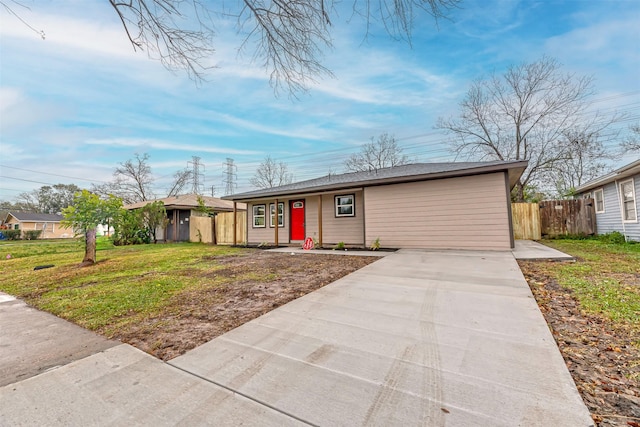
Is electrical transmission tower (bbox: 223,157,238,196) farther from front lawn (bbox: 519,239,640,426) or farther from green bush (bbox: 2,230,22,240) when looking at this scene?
front lawn (bbox: 519,239,640,426)

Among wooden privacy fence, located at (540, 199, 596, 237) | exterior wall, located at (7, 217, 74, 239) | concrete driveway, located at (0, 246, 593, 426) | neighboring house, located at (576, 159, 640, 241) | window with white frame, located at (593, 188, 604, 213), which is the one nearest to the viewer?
concrete driveway, located at (0, 246, 593, 426)

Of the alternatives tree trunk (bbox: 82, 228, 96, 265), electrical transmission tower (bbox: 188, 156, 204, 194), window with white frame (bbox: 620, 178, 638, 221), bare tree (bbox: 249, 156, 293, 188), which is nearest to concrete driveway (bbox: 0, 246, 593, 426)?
tree trunk (bbox: 82, 228, 96, 265)

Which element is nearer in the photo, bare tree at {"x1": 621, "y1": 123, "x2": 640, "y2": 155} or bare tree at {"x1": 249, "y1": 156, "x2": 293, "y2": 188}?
bare tree at {"x1": 621, "y1": 123, "x2": 640, "y2": 155}

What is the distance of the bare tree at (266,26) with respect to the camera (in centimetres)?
255

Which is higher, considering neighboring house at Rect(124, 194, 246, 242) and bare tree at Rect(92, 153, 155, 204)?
bare tree at Rect(92, 153, 155, 204)

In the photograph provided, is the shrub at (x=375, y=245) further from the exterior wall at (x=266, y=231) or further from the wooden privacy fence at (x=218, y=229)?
the wooden privacy fence at (x=218, y=229)

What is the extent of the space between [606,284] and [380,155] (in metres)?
21.8

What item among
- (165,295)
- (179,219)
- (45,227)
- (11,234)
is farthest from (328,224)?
(45,227)

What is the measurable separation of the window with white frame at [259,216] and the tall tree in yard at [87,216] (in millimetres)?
6233

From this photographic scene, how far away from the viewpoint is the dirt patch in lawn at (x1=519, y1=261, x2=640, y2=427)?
→ 1431 mm

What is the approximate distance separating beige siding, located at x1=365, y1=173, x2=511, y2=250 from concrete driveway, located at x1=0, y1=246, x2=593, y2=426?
5.55 metres

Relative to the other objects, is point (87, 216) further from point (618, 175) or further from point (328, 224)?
point (618, 175)

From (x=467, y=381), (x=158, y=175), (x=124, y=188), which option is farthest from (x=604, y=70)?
(x=124, y=188)

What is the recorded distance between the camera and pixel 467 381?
66.2 inches
